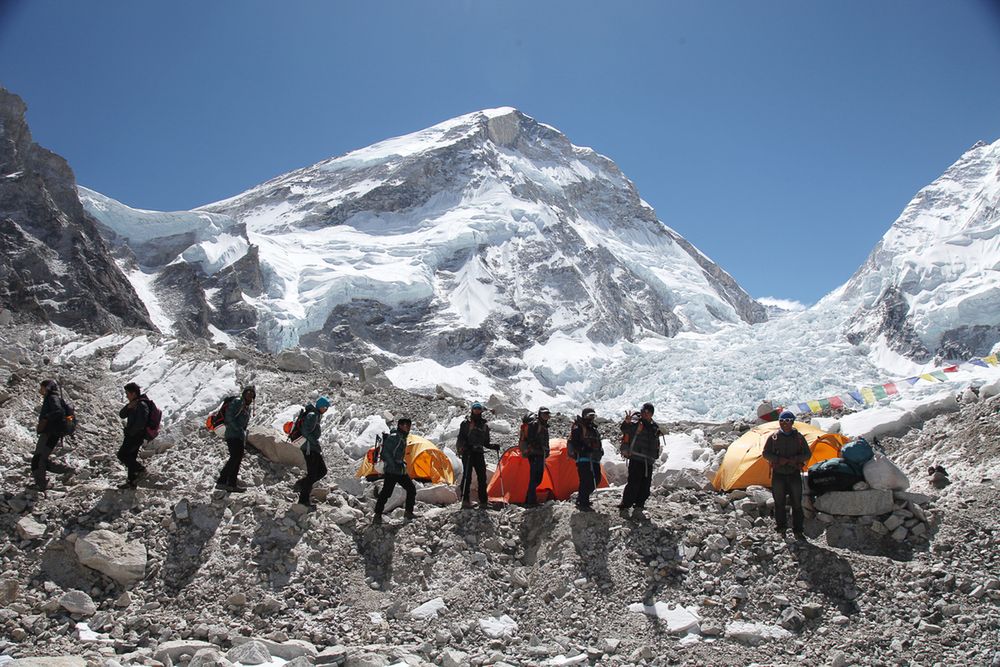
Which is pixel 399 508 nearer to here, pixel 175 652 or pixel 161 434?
pixel 175 652

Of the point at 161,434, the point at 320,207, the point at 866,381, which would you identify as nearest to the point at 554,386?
the point at 866,381

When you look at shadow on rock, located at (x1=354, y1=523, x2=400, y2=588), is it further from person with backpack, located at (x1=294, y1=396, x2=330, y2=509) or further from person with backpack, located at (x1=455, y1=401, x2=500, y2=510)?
person with backpack, located at (x1=455, y1=401, x2=500, y2=510)

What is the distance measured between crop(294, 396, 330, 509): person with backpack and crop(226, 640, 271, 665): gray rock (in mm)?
2520

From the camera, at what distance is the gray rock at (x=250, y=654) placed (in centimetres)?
634

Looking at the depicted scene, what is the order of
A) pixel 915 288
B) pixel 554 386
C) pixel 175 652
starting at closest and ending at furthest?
pixel 175 652, pixel 554 386, pixel 915 288

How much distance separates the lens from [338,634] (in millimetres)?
7129

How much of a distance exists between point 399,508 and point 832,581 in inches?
216

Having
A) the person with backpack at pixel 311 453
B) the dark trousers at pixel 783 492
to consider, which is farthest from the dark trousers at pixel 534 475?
the dark trousers at pixel 783 492

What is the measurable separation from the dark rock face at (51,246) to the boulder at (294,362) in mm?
37413

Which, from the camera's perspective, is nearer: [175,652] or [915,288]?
[175,652]

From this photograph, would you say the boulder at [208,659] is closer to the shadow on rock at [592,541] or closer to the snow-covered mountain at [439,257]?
the shadow on rock at [592,541]

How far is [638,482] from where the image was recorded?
8.86 metres

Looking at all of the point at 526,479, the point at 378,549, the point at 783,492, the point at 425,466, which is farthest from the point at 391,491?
the point at 783,492

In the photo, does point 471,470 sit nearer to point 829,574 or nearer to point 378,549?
point 378,549
